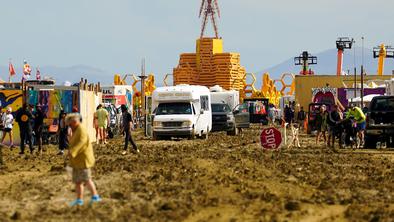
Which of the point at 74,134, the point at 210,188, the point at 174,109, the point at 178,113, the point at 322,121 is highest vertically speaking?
the point at 174,109

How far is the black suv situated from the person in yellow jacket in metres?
18.8

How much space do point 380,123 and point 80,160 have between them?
63.8 ft

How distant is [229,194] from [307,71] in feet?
339

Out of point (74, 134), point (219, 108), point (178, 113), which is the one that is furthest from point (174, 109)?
point (74, 134)

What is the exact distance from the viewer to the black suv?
109 ft

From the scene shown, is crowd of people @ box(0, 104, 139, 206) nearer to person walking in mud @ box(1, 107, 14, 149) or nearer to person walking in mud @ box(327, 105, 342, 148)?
person walking in mud @ box(1, 107, 14, 149)

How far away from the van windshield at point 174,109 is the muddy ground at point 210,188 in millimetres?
12390

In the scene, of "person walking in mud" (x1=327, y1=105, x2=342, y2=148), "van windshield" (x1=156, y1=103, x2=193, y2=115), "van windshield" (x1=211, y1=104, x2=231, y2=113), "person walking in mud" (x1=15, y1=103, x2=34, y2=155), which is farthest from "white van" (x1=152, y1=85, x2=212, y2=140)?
"person walking in mud" (x1=15, y1=103, x2=34, y2=155)

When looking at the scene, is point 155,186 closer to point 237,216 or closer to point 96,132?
point 237,216

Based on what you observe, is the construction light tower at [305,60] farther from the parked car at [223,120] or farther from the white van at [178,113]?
the white van at [178,113]

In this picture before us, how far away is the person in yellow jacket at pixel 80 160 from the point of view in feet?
51.7

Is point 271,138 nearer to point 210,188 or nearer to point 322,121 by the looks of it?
point 322,121

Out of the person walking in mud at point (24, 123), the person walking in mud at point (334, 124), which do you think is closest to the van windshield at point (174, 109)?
the person walking in mud at point (334, 124)

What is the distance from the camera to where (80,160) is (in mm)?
15875
